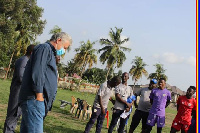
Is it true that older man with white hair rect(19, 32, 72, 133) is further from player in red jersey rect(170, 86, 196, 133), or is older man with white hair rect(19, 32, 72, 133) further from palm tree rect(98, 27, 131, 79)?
palm tree rect(98, 27, 131, 79)

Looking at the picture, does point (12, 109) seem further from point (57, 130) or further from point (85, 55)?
point (85, 55)

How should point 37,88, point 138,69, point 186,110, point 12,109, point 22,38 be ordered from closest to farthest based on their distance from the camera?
point 37,88 < point 12,109 < point 186,110 < point 22,38 < point 138,69

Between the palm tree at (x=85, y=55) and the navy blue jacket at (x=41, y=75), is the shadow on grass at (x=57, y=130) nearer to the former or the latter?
the navy blue jacket at (x=41, y=75)

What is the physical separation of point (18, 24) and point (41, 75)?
45528mm

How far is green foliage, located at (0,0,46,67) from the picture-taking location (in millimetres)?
39500

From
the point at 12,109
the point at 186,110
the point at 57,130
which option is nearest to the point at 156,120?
the point at 186,110

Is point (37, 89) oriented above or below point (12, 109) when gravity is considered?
above

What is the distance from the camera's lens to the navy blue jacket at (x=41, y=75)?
3.47m

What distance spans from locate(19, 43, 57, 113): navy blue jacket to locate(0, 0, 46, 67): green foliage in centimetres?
3687

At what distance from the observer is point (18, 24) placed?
153 ft

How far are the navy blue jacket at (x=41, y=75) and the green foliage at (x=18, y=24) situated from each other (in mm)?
36866

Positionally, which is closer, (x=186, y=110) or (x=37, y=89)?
(x=37, y=89)

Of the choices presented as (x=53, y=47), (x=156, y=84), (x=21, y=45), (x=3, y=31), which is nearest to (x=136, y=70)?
(x=21, y=45)

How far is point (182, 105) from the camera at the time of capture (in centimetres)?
746
